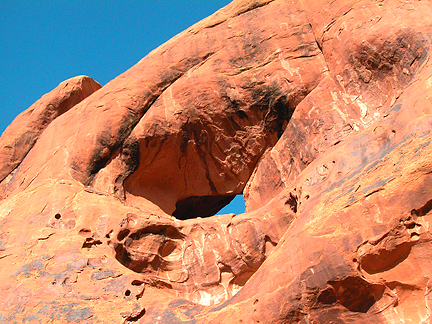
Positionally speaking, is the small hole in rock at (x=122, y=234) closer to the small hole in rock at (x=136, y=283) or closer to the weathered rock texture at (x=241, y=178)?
the weathered rock texture at (x=241, y=178)

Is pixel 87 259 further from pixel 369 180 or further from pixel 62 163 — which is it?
pixel 369 180

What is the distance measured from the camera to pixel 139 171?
28.9 feet

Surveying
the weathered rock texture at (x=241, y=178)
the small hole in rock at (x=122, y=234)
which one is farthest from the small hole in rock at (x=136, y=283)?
the small hole in rock at (x=122, y=234)

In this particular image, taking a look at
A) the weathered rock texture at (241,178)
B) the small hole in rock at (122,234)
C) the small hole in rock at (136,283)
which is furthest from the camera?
the small hole in rock at (122,234)

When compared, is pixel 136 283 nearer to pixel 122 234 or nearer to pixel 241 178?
pixel 122 234

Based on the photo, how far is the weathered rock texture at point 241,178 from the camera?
188 inches

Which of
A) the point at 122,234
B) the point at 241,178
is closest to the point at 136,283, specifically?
the point at 122,234

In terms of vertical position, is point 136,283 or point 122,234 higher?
point 122,234

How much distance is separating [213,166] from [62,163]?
8.38 feet

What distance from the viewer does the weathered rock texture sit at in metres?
4.77

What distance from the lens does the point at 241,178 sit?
9109 millimetres

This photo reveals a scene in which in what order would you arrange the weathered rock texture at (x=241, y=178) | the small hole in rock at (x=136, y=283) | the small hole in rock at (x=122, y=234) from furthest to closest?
1. the small hole in rock at (x=122, y=234)
2. the small hole in rock at (x=136, y=283)
3. the weathered rock texture at (x=241, y=178)

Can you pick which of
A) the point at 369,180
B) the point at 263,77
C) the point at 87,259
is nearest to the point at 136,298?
the point at 87,259

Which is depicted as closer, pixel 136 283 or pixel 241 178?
pixel 136 283
